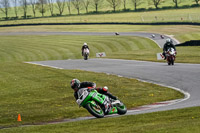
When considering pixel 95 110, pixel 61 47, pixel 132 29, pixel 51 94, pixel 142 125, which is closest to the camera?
pixel 142 125

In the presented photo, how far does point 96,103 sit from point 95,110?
0.75ft

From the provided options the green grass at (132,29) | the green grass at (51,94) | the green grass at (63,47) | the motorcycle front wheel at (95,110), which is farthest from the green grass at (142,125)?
the green grass at (132,29)

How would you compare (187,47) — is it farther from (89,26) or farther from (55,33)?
(89,26)

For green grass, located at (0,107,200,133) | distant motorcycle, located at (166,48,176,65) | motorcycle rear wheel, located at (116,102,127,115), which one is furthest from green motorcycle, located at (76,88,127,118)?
distant motorcycle, located at (166,48,176,65)

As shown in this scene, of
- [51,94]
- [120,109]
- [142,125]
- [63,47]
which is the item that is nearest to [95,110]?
[120,109]

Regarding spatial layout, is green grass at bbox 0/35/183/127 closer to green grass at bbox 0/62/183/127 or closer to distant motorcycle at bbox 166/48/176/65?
green grass at bbox 0/62/183/127

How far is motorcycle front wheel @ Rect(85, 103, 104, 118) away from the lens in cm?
1362

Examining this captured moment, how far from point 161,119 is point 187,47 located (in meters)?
37.5

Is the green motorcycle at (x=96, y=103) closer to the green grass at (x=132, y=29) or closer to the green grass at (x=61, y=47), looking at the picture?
the green grass at (x=61, y=47)

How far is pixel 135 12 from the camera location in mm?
145750

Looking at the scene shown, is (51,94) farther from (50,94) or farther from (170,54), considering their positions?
(170,54)

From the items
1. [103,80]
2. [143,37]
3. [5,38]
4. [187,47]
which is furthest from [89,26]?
[103,80]

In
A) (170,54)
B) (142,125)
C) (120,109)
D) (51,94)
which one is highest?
(142,125)

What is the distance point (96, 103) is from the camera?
13805 millimetres
